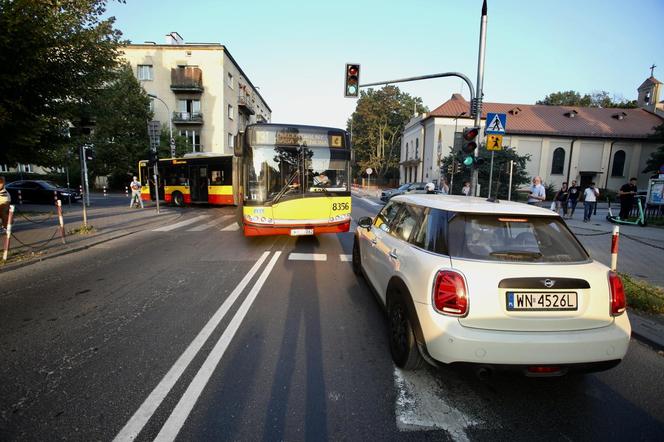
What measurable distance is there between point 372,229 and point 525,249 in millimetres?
2363

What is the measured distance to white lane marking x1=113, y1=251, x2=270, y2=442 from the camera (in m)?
2.40

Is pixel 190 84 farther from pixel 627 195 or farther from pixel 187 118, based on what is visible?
pixel 627 195

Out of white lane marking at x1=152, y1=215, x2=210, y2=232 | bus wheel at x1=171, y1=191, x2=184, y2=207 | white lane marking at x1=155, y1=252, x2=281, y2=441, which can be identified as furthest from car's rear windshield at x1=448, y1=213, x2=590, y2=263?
bus wheel at x1=171, y1=191, x2=184, y2=207

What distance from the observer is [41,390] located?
282 cm

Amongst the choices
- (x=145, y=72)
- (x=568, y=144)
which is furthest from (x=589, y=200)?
(x=145, y=72)

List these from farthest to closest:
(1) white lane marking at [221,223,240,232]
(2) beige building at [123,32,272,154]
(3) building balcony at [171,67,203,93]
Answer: (2) beige building at [123,32,272,154] → (3) building balcony at [171,67,203,93] → (1) white lane marking at [221,223,240,232]

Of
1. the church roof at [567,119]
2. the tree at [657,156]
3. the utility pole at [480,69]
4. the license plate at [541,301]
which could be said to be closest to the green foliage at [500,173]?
the church roof at [567,119]

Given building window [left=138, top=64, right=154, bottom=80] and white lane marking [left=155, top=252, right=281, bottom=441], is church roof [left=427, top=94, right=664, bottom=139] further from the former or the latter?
white lane marking [left=155, top=252, right=281, bottom=441]

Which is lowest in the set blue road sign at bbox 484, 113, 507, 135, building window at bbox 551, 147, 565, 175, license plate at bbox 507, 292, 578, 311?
license plate at bbox 507, 292, 578, 311

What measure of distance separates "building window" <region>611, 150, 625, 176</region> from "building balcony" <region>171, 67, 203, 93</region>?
154 ft

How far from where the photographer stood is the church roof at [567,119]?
3900cm

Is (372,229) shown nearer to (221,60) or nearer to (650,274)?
(650,274)

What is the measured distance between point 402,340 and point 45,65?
11627 millimetres

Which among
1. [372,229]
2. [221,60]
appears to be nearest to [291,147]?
[372,229]
